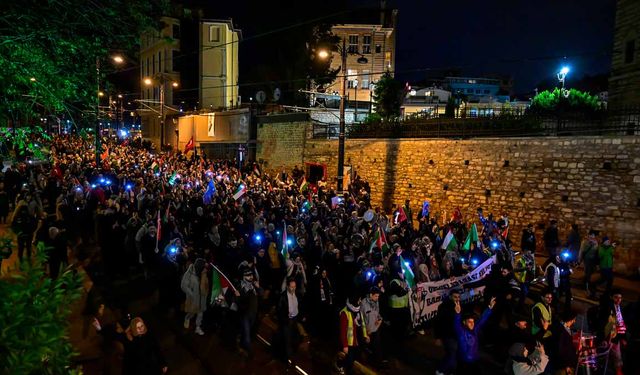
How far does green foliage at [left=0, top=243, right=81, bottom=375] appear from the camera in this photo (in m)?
2.19

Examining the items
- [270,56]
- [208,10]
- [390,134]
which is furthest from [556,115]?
[208,10]

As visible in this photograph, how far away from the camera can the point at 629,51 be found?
22266mm

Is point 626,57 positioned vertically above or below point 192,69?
below

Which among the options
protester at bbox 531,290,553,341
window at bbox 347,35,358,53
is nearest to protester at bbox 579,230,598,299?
protester at bbox 531,290,553,341

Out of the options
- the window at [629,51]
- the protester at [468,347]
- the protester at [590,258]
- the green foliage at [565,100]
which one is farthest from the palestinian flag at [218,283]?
the window at [629,51]

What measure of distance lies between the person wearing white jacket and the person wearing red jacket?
2102mm

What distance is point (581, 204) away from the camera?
46.0ft

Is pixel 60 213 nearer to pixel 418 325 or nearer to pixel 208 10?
pixel 418 325

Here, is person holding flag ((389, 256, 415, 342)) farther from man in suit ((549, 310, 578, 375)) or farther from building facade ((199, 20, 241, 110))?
building facade ((199, 20, 241, 110))

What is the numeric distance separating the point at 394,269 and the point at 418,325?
42.3 inches

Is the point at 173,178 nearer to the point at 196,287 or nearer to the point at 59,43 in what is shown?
the point at 196,287

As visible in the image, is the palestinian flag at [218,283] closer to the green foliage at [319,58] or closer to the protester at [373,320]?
the protester at [373,320]

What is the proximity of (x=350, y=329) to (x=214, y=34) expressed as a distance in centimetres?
3973

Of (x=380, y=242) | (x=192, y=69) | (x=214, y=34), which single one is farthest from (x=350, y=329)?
(x=192, y=69)
